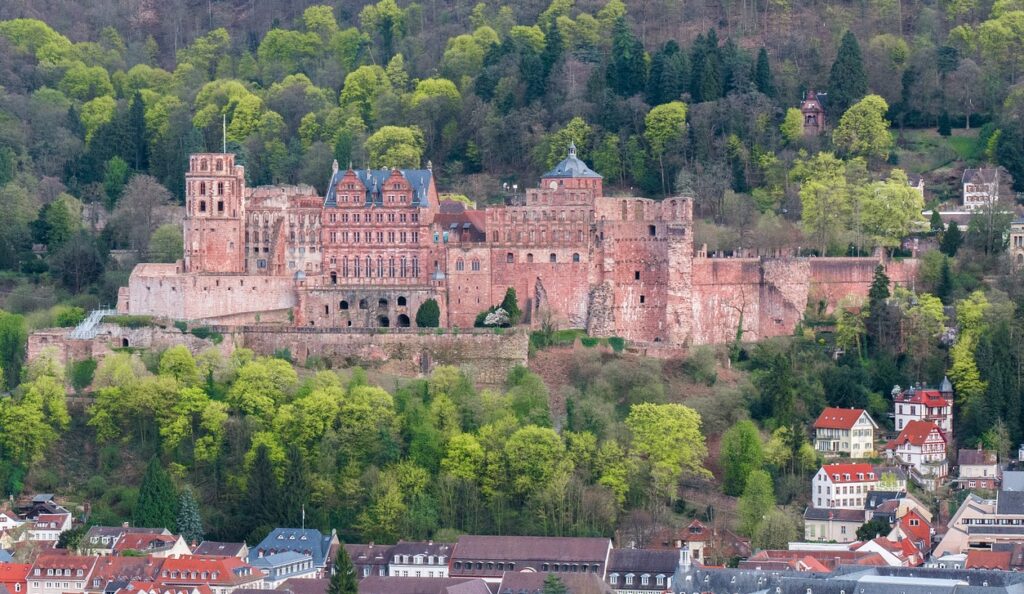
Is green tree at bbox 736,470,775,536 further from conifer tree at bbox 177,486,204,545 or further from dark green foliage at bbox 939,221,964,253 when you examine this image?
dark green foliage at bbox 939,221,964,253

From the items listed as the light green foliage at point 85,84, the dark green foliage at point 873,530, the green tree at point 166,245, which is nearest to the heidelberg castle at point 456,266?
the green tree at point 166,245

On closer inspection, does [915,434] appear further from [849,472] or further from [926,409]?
[849,472]

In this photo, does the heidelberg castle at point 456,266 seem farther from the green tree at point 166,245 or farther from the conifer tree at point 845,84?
the conifer tree at point 845,84

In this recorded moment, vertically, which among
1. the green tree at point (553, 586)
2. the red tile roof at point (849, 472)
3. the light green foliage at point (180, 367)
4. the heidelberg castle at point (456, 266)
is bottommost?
the green tree at point (553, 586)

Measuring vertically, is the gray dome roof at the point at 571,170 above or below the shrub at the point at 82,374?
above

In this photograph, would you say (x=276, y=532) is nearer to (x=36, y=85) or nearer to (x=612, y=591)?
(x=612, y=591)

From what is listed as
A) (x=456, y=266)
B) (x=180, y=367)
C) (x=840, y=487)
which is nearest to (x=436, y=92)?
(x=456, y=266)
